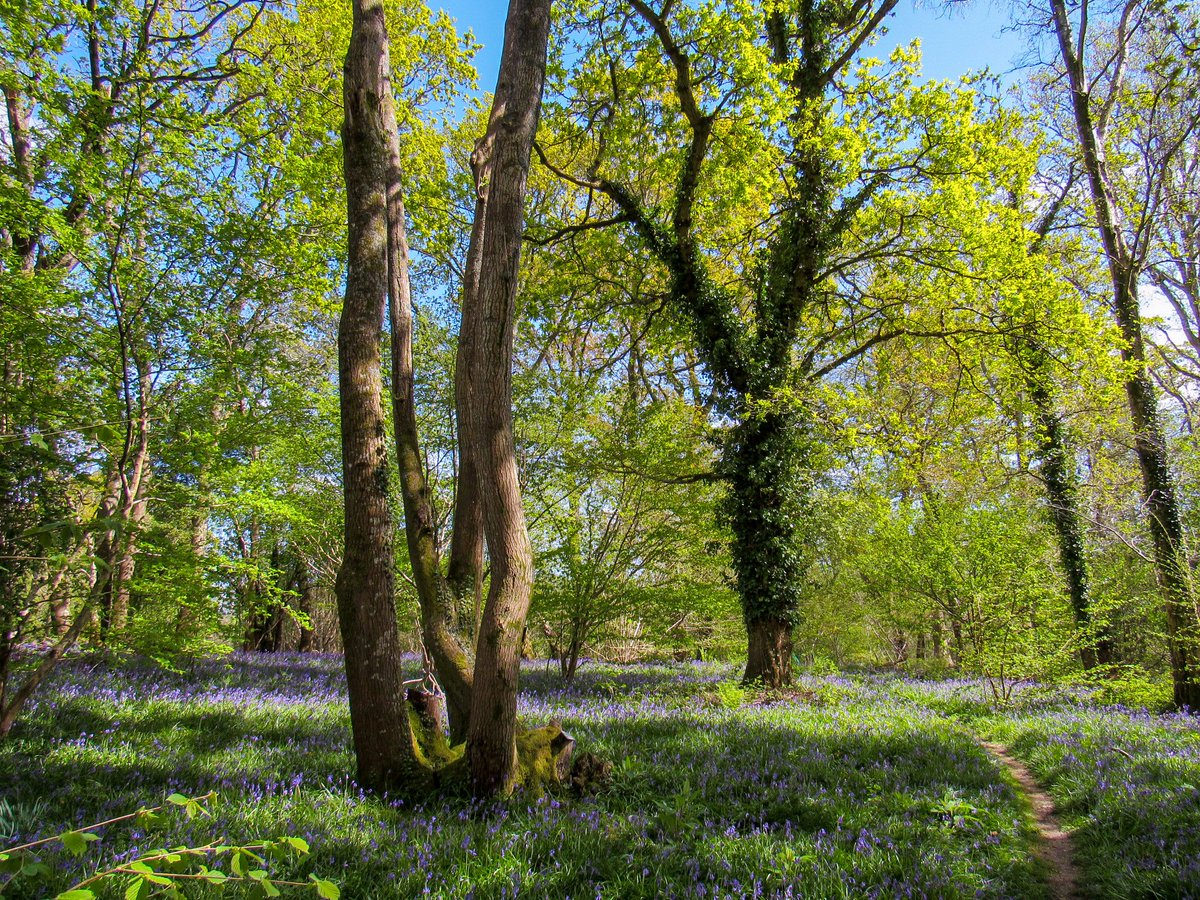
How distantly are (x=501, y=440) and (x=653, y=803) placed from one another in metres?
2.94

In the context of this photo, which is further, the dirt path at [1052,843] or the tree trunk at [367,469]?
the tree trunk at [367,469]

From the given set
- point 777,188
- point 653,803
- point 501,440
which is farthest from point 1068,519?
point 501,440

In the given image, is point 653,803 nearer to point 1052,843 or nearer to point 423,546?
point 423,546

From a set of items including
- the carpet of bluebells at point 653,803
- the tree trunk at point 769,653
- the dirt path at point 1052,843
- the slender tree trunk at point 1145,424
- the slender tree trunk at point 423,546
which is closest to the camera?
the carpet of bluebells at point 653,803

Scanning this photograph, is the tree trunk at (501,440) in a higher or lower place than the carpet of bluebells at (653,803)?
higher

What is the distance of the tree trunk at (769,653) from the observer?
32.2 ft

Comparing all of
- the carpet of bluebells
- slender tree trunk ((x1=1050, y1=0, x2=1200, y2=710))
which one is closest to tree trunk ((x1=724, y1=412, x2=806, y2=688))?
the carpet of bluebells

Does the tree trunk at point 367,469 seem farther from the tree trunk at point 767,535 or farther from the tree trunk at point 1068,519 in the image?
the tree trunk at point 1068,519

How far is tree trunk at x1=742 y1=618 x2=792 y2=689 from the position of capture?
386 inches

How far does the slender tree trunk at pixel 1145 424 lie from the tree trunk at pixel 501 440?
31.6 ft

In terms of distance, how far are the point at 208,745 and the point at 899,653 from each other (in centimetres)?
2203

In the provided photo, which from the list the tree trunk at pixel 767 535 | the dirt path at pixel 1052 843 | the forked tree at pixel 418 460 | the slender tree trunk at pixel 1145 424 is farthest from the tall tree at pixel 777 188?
the forked tree at pixel 418 460

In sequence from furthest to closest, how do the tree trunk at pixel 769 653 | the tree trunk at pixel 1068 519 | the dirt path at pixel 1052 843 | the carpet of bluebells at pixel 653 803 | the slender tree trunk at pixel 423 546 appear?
the tree trunk at pixel 1068 519 < the tree trunk at pixel 769 653 < the slender tree trunk at pixel 423 546 < the dirt path at pixel 1052 843 < the carpet of bluebells at pixel 653 803

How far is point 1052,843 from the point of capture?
4.43 meters
